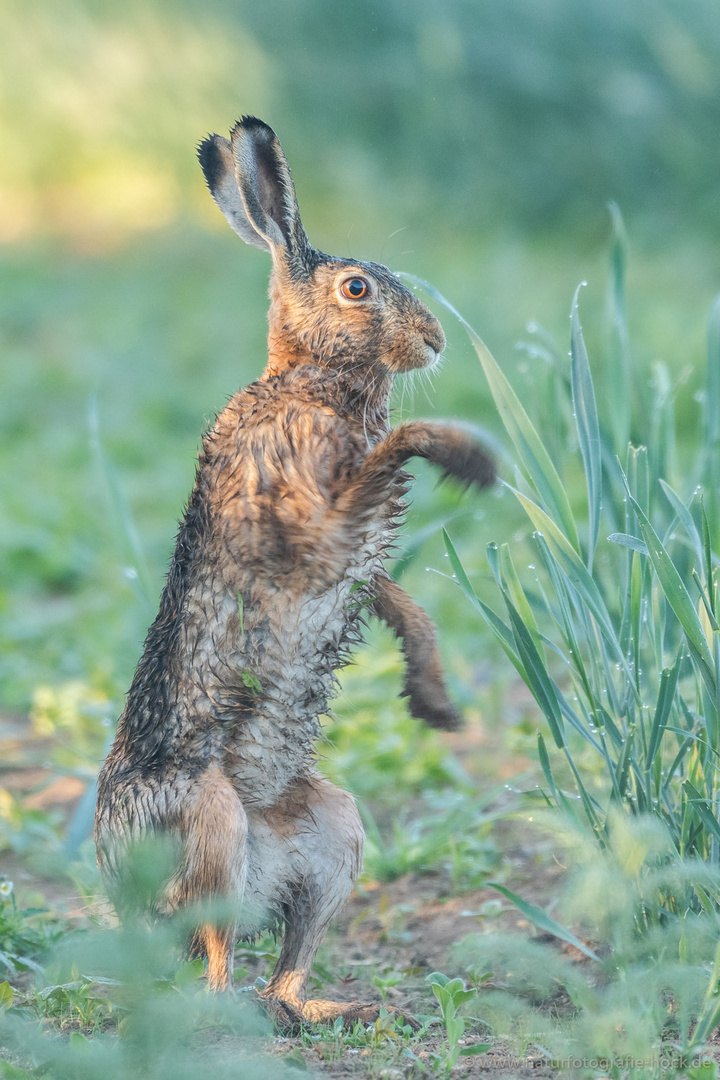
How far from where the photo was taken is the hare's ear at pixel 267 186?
8.62 ft

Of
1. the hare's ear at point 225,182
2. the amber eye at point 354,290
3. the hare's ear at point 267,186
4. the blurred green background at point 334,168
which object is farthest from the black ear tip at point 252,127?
the blurred green background at point 334,168

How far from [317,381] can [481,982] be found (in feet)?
4.44

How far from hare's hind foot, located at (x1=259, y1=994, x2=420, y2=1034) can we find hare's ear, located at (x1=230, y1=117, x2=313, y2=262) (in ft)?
5.17

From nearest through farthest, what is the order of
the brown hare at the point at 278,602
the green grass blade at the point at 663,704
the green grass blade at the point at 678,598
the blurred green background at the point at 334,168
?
the green grass blade at the point at 678,598, the green grass blade at the point at 663,704, the brown hare at the point at 278,602, the blurred green background at the point at 334,168

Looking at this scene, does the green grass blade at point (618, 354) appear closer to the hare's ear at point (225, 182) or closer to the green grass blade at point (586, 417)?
the green grass blade at point (586, 417)

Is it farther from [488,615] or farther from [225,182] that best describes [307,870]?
[225,182]

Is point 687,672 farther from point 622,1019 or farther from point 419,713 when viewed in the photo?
point 622,1019

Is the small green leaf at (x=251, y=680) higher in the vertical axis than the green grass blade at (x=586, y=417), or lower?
lower

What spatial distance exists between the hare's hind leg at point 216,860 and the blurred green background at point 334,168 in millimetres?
4917

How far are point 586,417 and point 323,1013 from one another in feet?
4.31

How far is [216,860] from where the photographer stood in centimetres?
238

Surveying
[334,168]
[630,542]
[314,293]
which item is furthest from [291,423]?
[334,168]

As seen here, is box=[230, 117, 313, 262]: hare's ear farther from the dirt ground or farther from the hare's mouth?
the dirt ground

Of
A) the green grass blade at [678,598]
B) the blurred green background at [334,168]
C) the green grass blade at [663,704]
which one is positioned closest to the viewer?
the green grass blade at [678,598]
